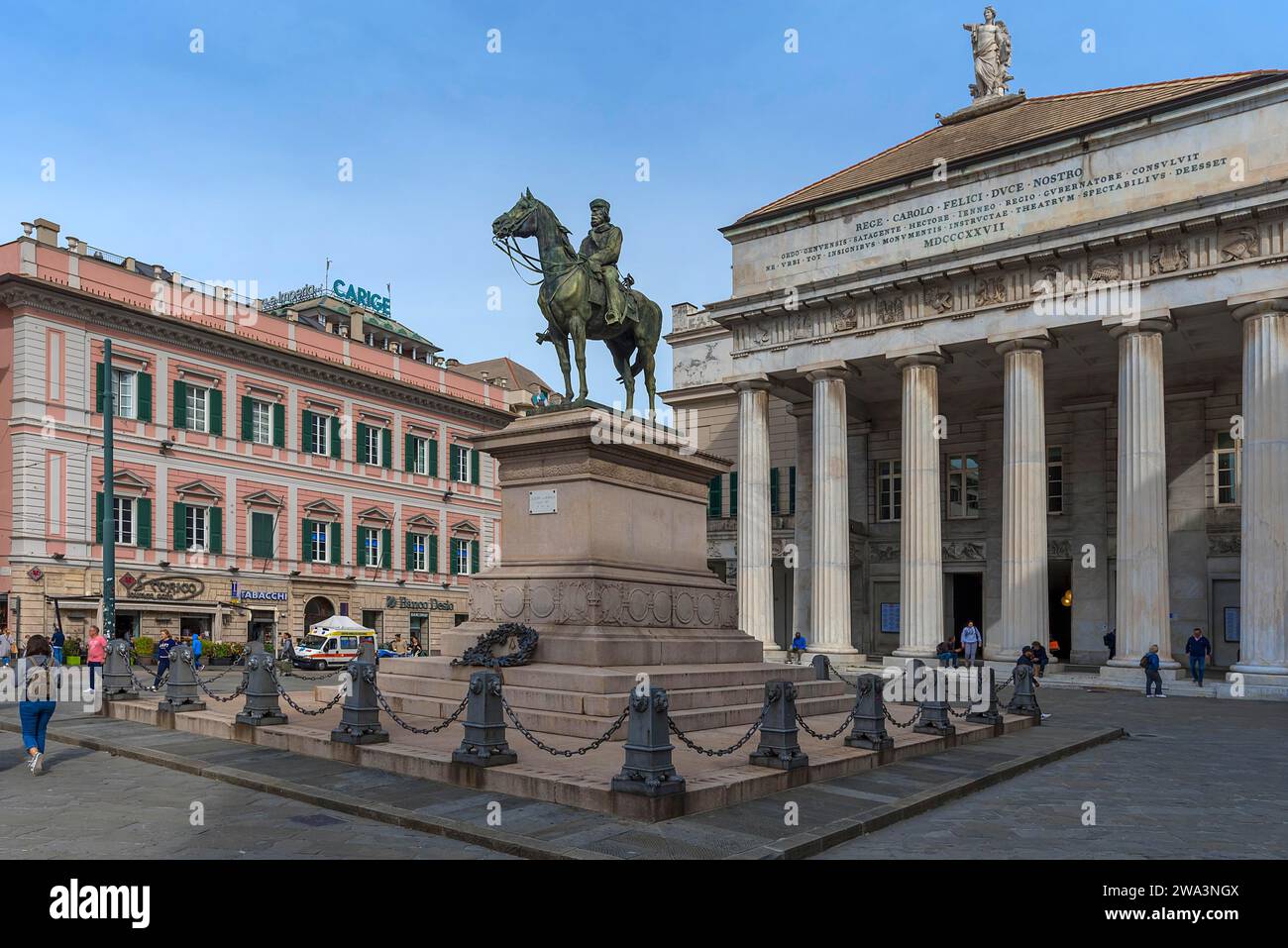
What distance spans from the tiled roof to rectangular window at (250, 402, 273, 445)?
2112cm

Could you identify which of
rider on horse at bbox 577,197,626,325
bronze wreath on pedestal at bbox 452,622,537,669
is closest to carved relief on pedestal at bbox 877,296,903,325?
rider on horse at bbox 577,197,626,325

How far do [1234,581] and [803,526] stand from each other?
13.7 meters

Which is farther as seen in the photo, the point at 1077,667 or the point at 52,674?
the point at 1077,667

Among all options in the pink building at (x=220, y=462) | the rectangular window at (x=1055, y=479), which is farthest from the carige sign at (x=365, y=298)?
the rectangular window at (x=1055, y=479)

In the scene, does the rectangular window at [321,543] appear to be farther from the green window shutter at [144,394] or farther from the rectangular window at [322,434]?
the green window shutter at [144,394]

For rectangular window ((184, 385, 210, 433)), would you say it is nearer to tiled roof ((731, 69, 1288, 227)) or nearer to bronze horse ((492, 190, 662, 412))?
tiled roof ((731, 69, 1288, 227))

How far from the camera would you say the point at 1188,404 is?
33438 millimetres

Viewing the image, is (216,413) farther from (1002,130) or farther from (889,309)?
(1002,130)

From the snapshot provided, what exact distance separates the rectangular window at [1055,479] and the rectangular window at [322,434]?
29975 millimetres

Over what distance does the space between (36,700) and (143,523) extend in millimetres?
28972

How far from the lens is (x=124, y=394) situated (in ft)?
122

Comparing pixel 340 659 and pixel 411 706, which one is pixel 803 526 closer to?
pixel 340 659

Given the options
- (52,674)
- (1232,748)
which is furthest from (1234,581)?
(52,674)

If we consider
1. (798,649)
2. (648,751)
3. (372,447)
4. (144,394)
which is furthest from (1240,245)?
(372,447)
